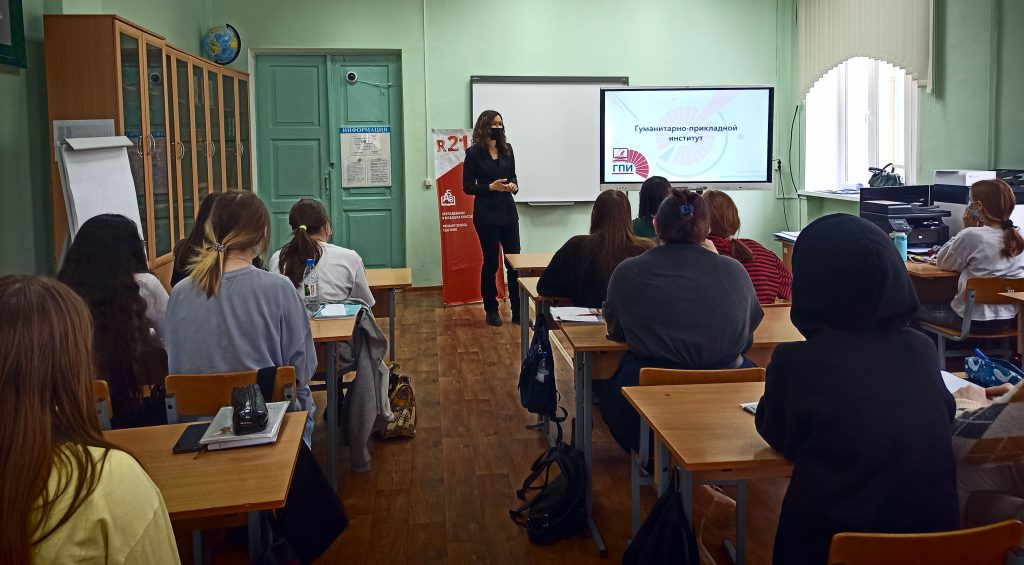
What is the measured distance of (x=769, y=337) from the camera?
11.2ft

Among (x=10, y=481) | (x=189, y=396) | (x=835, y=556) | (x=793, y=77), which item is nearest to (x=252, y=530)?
(x=189, y=396)

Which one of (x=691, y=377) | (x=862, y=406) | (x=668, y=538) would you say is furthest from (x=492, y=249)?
(x=862, y=406)

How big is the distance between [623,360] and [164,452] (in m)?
1.59

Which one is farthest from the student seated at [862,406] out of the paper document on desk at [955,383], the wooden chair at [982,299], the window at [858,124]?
the window at [858,124]

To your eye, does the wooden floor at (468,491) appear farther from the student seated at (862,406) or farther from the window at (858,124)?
the window at (858,124)

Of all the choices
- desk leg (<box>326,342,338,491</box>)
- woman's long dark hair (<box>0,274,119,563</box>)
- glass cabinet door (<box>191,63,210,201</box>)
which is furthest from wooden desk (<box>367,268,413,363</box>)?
woman's long dark hair (<box>0,274,119,563</box>)

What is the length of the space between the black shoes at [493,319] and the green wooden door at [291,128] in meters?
2.47

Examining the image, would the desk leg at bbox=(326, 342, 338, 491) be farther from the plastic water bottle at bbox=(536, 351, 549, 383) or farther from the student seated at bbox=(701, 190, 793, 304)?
the student seated at bbox=(701, 190, 793, 304)

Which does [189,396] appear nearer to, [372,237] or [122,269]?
[122,269]

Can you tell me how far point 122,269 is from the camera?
10.1ft

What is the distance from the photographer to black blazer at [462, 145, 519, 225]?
7188mm

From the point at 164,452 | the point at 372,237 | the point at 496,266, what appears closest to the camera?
the point at 164,452

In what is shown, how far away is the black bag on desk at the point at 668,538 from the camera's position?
2.24 m

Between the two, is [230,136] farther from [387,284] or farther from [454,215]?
[387,284]
